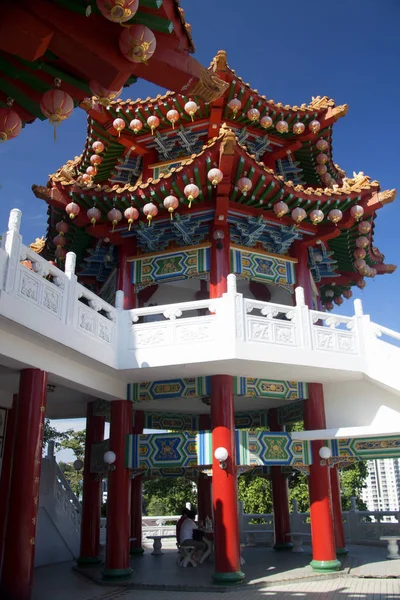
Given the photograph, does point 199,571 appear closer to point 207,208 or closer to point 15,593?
point 15,593

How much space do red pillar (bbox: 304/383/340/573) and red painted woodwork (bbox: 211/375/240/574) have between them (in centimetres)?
175

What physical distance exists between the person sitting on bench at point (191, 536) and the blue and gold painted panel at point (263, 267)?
18.8ft

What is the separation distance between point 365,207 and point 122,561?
8932 mm

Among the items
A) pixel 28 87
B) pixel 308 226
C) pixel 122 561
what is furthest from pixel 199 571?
pixel 28 87

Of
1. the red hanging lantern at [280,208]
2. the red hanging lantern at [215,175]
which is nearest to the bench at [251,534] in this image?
the red hanging lantern at [280,208]

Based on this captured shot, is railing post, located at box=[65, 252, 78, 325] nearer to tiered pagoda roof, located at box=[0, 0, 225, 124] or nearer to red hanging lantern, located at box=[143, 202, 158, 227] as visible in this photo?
red hanging lantern, located at box=[143, 202, 158, 227]

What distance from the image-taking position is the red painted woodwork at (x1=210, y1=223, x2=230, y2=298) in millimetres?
11469

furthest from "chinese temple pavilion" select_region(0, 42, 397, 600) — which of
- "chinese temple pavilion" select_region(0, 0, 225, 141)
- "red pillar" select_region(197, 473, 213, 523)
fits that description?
"chinese temple pavilion" select_region(0, 0, 225, 141)

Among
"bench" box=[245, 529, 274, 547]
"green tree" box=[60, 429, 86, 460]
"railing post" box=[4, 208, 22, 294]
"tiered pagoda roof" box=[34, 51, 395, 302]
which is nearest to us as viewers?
"railing post" box=[4, 208, 22, 294]

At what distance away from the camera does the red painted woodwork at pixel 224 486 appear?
9.67 metres

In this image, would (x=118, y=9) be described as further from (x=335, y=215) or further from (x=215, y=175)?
(x=335, y=215)

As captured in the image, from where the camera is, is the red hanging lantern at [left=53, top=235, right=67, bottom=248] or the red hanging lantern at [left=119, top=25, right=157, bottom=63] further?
the red hanging lantern at [left=53, top=235, right=67, bottom=248]

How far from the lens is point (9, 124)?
454 cm

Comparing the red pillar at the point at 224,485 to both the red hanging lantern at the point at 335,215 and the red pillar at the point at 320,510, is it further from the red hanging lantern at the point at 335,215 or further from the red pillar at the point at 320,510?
the red hanging lantern at the point at 335,215
